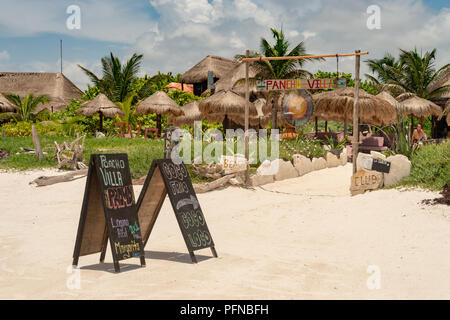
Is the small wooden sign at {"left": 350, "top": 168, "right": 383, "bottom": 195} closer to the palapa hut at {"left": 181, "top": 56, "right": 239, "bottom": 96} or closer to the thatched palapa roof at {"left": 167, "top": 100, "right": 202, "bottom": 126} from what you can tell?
the thatched palapa roof at {"left": 167, "top": 100, "right": 202, "bottom": 126}

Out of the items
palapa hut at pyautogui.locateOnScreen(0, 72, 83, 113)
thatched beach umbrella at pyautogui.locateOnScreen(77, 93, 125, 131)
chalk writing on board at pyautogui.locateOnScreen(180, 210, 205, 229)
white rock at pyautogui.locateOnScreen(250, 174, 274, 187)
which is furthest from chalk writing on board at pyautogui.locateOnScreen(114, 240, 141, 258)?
palapa hut at pyautogui.locateOnScreen(0, 72, 83, 113)

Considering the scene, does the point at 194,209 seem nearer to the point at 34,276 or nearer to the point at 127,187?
the point at 127,187

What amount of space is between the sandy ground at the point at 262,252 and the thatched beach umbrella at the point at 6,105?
70.0ft

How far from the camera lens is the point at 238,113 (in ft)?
66.6

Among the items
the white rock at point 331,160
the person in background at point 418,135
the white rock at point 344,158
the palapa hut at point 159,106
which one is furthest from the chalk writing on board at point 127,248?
the palapa hut at point 159,106

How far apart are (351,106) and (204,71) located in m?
20.3

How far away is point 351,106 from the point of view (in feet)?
63.3

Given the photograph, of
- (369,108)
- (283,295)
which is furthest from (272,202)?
(369,108)

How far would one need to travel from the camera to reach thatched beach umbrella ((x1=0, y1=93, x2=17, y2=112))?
101 feet

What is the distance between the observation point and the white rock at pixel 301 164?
1423 centimetres

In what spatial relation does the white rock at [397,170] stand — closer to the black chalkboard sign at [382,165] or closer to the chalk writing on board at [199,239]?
the black chalkboard sign at [382,165]

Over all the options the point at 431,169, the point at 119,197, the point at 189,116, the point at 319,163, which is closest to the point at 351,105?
the point at 319,163

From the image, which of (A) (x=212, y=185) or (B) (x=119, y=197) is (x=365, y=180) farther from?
(B) (x=119, y=197)

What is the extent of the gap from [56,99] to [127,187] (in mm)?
37807
